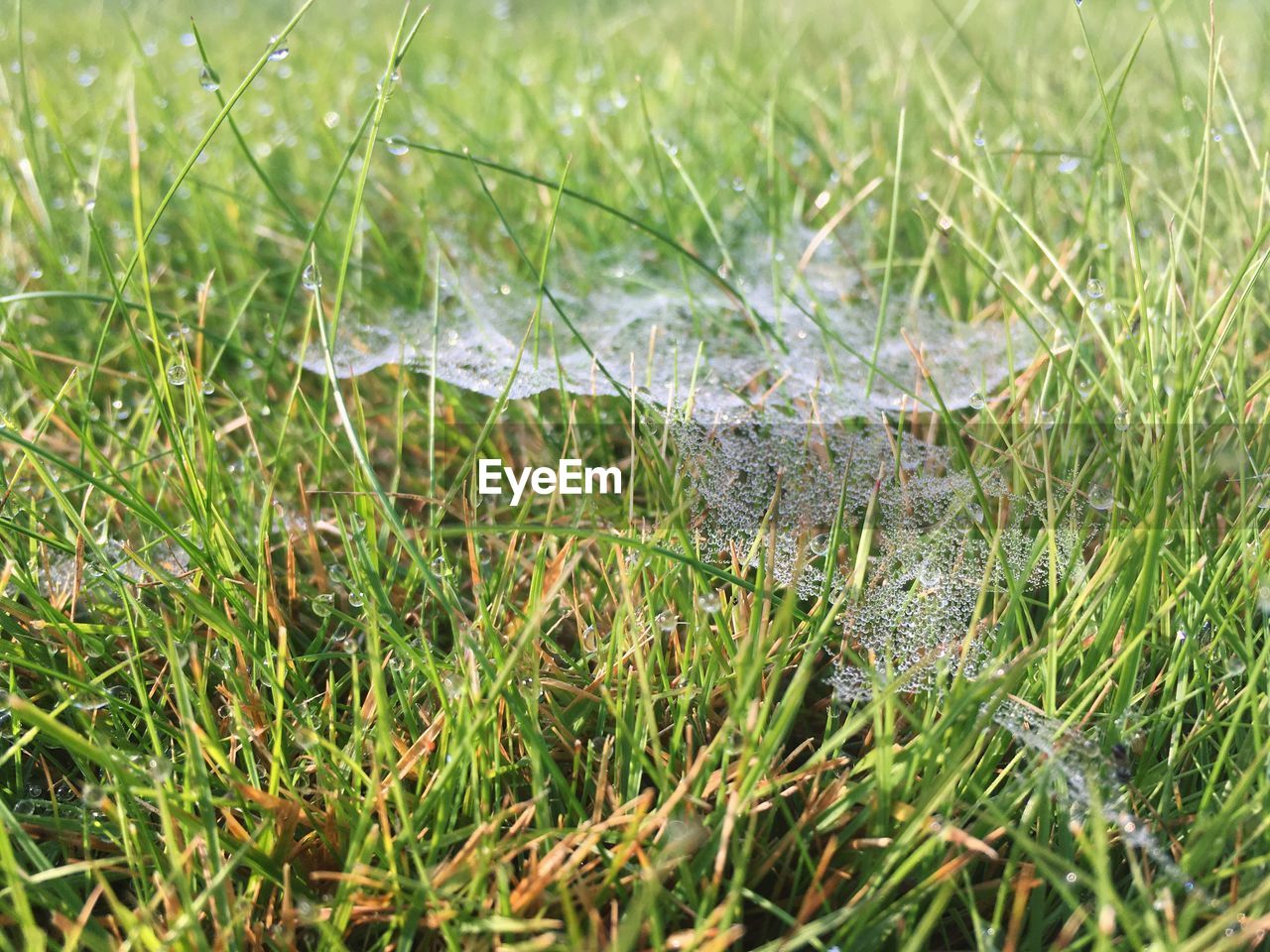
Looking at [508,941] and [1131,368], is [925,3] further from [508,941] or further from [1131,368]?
[508,941]

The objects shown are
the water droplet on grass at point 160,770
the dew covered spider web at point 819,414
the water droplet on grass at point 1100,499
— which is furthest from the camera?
the water droplet on grass at point 1100,499

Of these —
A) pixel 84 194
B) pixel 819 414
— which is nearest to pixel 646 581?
pixel 819 414

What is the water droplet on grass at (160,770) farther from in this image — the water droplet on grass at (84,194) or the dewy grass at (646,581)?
the water droplet on grass at (84,194)

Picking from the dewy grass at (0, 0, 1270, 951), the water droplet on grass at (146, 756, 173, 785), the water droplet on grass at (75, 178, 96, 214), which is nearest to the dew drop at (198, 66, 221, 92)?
the dewy grass at (0, 0, 1270, 951)

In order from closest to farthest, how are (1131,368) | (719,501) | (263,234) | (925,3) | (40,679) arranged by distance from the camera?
1. (40,679)
2. (719,501)
3. (1131,368)
4. (263,234)
5. (925,3)

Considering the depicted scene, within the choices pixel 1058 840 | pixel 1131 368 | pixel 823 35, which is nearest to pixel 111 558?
pixel 1058 840

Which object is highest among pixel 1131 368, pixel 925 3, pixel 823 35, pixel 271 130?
pixel 925 3

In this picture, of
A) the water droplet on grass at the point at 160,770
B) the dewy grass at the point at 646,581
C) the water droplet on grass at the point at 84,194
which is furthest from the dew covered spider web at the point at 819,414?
the water droplet on grass at the point at 160,770

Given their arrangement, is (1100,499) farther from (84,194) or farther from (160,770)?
(84,194)
